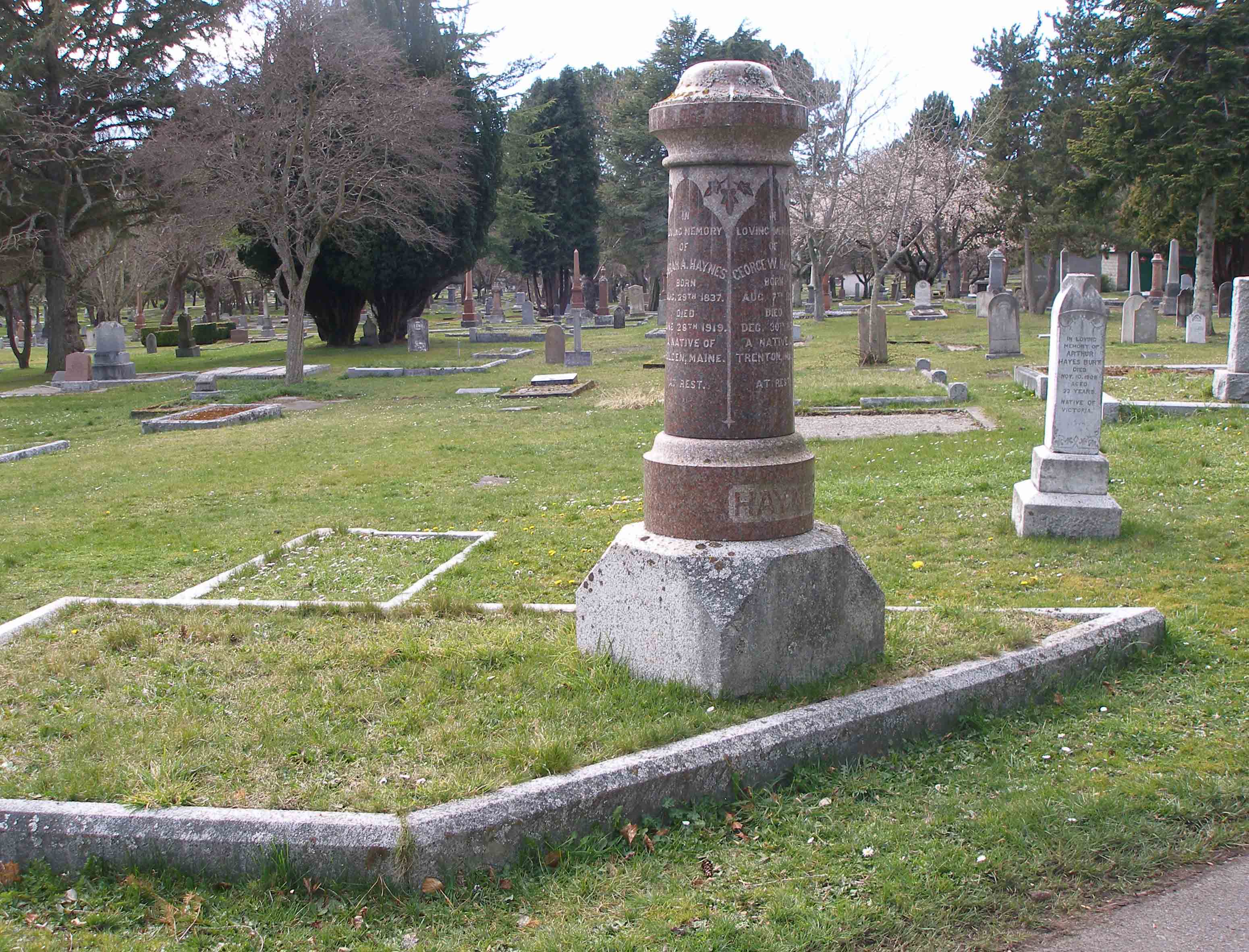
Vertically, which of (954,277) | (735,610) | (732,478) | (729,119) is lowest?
(735,610)

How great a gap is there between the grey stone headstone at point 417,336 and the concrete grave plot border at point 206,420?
589 inches

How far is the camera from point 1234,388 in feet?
46.7

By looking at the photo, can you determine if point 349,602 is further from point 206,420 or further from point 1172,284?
point 1172,284

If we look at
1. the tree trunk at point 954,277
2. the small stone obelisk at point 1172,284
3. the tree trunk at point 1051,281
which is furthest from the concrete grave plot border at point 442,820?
the tree trunk at point 954,277

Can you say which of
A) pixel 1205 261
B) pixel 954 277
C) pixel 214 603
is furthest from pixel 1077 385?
pixel 954 277

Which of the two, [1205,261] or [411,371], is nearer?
[411,371]

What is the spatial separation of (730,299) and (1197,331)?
2500cm

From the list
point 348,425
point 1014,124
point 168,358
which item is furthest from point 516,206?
point 348,425

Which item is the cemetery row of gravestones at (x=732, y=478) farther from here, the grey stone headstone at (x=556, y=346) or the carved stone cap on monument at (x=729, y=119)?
the grey stone headstone at (x=556, y=346)

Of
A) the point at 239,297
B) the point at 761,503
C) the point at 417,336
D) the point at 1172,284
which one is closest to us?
the point at 761,503

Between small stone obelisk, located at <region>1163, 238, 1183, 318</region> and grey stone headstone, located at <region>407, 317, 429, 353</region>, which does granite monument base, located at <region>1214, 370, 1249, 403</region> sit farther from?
small stone obelisk, located at <region>1163, 238, 1183, 318</region>

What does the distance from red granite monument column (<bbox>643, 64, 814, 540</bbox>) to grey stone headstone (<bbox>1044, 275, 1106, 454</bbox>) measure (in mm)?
4171

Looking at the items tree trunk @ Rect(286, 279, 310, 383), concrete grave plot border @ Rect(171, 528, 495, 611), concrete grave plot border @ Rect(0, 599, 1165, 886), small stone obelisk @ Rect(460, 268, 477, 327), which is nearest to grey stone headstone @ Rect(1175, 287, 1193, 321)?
small stone obelisk @ Rect(460, 268, 477, 327)

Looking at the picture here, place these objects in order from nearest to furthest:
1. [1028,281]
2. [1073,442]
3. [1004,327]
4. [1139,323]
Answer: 1. [1073,442]
2. [1004,327]
3. [1139,323]
4. [1028,281]
